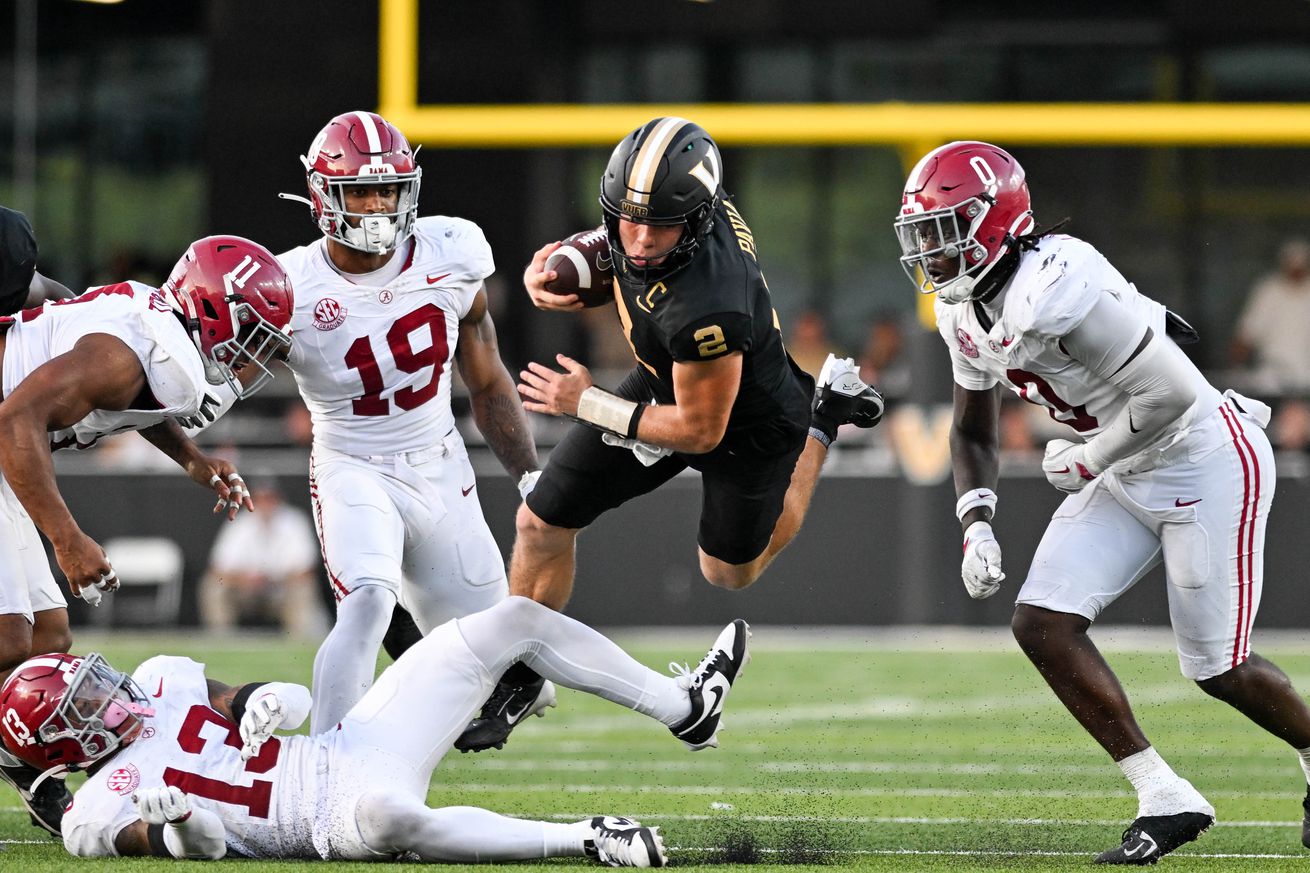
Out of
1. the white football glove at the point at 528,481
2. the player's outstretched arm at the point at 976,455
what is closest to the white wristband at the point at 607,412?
the white football glove at the point at 528,481

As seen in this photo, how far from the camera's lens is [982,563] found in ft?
16.4

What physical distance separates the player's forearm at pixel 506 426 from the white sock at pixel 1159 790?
2105 mm

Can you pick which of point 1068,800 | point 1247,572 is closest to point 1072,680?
point 1247,572

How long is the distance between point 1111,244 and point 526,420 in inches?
336

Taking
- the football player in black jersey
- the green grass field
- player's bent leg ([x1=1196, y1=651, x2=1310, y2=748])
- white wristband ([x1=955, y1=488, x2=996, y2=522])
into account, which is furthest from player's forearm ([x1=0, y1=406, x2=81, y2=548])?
player's bent leg ([x1=1196, y1=651, x2=1310, y2=748])

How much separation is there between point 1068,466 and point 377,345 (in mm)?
2045

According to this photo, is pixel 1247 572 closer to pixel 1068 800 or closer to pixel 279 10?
pixel 1068 800

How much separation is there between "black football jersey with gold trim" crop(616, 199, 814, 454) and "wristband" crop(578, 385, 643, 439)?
19cm

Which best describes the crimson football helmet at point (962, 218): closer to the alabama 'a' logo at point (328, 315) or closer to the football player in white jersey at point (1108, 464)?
the football player in white jersey at point (1108, 464)

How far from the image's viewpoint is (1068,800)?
19.3 feet

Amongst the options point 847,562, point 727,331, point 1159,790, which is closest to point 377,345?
point 727,331

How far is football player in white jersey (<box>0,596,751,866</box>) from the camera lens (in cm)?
425

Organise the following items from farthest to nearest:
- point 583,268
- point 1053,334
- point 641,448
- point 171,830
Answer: point 583,268 < point 641,448 < point 1053,334 < point 171,830

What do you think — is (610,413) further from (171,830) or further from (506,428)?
(171,830)
